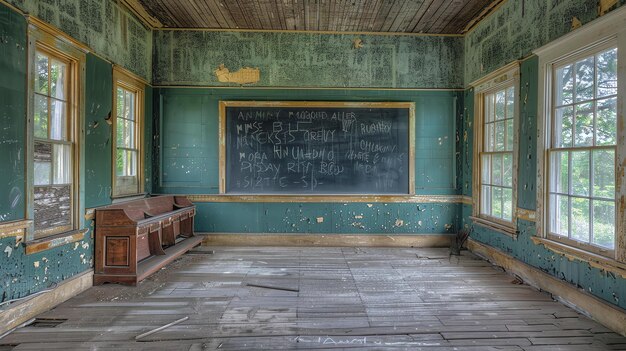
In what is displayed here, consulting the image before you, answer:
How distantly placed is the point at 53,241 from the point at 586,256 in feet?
15.6

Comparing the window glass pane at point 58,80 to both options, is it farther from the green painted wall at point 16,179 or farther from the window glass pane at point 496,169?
the window glass pane at point 496,169

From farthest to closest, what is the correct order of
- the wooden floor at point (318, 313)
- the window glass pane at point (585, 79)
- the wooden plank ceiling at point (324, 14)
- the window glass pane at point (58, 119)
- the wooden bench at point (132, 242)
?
1. the wooden plank ceiling at point (324, 14)
2. the wooden bench at point (132, 242)
3. the window glass pane at point (58, 119)
4. the window glass pane at point (585, 79)
5. the wooden floor at point (318, 313)

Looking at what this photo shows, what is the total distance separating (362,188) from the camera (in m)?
5.55

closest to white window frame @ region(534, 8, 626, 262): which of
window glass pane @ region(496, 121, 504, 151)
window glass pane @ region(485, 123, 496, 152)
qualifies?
window glass pane @ region(496, 121, 504, 151)

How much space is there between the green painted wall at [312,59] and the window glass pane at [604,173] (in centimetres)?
286

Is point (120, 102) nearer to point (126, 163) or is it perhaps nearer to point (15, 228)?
point (126, 163)

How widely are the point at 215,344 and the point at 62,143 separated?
250cm

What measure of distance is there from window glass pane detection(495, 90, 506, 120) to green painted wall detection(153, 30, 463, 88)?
99 centimetres

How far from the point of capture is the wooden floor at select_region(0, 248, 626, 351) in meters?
2.54

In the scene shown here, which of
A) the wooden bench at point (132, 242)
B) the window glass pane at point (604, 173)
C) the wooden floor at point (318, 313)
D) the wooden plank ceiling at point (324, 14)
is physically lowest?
the wooden floor at point (318, 313)

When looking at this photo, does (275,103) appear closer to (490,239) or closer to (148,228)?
(148,228)

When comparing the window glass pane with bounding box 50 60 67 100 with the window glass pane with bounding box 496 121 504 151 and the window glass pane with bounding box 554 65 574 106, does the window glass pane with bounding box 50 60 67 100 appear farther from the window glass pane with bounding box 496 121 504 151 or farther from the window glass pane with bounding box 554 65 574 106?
the window glass pane with bounding box 496 121 504 151

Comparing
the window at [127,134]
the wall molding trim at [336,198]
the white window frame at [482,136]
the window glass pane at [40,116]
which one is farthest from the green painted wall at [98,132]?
the white window frame at [482,136]

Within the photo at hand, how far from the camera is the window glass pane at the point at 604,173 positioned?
2.84 meters
